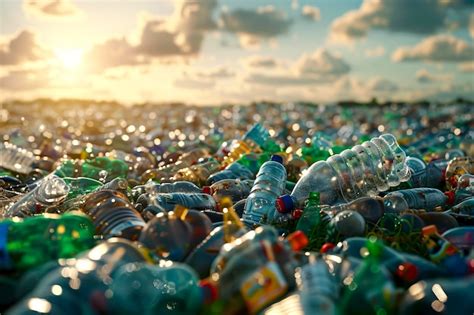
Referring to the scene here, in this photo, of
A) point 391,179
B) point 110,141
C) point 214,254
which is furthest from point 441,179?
A: point 110,141

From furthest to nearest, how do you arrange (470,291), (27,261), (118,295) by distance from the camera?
(27,261)
(118,295)
(470,291)

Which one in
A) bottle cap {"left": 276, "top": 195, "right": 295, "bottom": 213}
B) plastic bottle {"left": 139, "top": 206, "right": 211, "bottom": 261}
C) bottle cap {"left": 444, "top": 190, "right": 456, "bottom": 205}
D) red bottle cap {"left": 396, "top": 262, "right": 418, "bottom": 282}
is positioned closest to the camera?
red bottle cap {"left": 396, "top": 262, "right": 418, "bottom": 282}

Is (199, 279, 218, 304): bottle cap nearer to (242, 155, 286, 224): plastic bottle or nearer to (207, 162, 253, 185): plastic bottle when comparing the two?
(242, 155, 286, 224): plastic bottle

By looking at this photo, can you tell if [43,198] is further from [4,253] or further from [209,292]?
[209,292]

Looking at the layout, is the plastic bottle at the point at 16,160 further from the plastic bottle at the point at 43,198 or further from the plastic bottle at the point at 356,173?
the plastic bottle at the point at 356,173

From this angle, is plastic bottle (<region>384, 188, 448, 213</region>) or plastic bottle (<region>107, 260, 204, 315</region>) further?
plastic bottle (<region>384, 188, 448, 213</region>)

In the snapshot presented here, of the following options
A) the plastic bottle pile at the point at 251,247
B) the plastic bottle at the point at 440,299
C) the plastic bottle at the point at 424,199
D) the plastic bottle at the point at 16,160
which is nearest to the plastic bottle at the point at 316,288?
the plastic bottle pile at the point at 251,247

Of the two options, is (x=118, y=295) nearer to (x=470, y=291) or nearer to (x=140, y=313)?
(x=140, y=313)

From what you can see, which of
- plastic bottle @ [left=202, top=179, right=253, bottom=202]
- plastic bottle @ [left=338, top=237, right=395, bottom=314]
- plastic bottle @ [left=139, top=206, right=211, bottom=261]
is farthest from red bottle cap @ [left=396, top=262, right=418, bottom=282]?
plastic bottle @ [left=202, top=179, right=253, bottom=202]

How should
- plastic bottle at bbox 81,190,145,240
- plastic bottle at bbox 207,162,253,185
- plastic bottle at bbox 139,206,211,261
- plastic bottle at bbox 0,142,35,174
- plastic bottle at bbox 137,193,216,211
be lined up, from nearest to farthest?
plastic bottle at bbox 139,206,211,261 → plastic bottle at bbox 81,190,145,240 → plastic bottle at bbox 137,193,216,211 → plastic bottle at bbox 207,162,253,185 → plastic bottle at bbox 0,142,35,174
